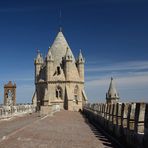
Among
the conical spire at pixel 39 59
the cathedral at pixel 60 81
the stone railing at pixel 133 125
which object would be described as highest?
the conical spire at pixel 39 59

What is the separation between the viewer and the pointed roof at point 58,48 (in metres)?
75.7

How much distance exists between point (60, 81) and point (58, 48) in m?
9.04

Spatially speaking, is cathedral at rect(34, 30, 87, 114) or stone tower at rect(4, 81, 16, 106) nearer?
stone tower at rect(4, 81, 16, 106)

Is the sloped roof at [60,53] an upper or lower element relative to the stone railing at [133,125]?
upper

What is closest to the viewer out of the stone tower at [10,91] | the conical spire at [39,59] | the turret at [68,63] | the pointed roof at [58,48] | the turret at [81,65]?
the stone tower at [10,91]

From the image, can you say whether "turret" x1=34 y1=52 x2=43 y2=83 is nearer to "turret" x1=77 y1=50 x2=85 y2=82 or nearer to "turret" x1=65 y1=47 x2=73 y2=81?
"turret" x1=65 y1=47 x2=73 y2=81

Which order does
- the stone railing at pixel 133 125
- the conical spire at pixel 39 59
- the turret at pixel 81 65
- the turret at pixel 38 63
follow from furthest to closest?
the conical spire at pixel 39 59 < the turret at pixel 38 63 < the turret at pixel 81 65 < the stone railing at pixel 133 125

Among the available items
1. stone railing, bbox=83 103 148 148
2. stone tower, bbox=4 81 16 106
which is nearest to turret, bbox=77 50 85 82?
stone tower, bbox=4 81 16 106

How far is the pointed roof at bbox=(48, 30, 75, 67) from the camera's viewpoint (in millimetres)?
75688

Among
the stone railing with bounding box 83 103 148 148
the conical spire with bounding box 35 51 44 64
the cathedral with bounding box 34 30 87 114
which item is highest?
the conical spire with bounding box 35 51 44 64

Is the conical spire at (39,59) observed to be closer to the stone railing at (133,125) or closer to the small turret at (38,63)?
the small turret at (38,63)

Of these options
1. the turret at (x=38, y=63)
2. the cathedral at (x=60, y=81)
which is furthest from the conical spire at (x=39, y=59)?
the cathedral at (x=60, y=81)

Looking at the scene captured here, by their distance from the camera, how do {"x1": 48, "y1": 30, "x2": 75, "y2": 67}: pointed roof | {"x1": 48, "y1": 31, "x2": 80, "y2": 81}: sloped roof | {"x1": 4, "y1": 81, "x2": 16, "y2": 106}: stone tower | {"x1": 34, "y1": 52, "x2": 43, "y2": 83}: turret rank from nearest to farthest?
{"x1": 4, "y1": 81, "x2": 16, "y2": 106}: stone tower
{"x1": 48, "y1": 31, "x2": 80, "y2": 81}: sloped roof
{"x1": 48, "y1": 30, "x2": 75, "y2": 67}: pointed roof
{"x1": 34, "y1": 52, "x2": 43, "y2": 83}: turret

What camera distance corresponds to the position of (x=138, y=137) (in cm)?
1027
